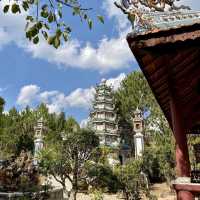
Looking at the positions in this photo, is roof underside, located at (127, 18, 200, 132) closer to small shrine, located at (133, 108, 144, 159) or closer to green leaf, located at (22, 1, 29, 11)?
green leaf, located at (22, 1, 29, 11)

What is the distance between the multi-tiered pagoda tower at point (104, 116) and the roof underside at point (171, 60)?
34.6 m

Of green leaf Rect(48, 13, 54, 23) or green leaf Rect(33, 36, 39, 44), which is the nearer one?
green leaf Rect(33, 36, 39, 44)

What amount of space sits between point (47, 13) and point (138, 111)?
3454 cm

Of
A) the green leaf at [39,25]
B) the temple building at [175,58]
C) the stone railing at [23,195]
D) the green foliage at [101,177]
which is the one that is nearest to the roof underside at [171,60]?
the temple building at [175,58]

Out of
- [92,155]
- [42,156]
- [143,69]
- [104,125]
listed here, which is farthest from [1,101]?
[104,125]

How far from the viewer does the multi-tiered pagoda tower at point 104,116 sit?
1602 inches

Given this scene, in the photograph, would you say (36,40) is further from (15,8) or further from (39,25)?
(15,8)

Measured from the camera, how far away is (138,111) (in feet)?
122

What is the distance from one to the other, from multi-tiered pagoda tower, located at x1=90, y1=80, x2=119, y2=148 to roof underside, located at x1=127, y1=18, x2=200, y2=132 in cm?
3460

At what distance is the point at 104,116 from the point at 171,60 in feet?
125

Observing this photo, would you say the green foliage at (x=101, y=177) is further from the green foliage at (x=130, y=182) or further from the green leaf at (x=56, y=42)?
the green leaf at (x=56, y=42)

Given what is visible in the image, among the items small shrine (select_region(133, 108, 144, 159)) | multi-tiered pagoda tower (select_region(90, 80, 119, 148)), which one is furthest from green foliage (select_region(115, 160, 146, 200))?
multi-tiered pagoda tower (select_region(90, 80, 119, 148))

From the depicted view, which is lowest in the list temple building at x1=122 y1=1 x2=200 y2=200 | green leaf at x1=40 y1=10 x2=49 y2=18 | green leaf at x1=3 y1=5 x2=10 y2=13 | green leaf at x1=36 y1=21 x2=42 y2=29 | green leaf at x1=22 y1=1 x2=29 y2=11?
temple building at x1=122 y1=1 x2=200 y2=200

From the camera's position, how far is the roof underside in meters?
2.89
